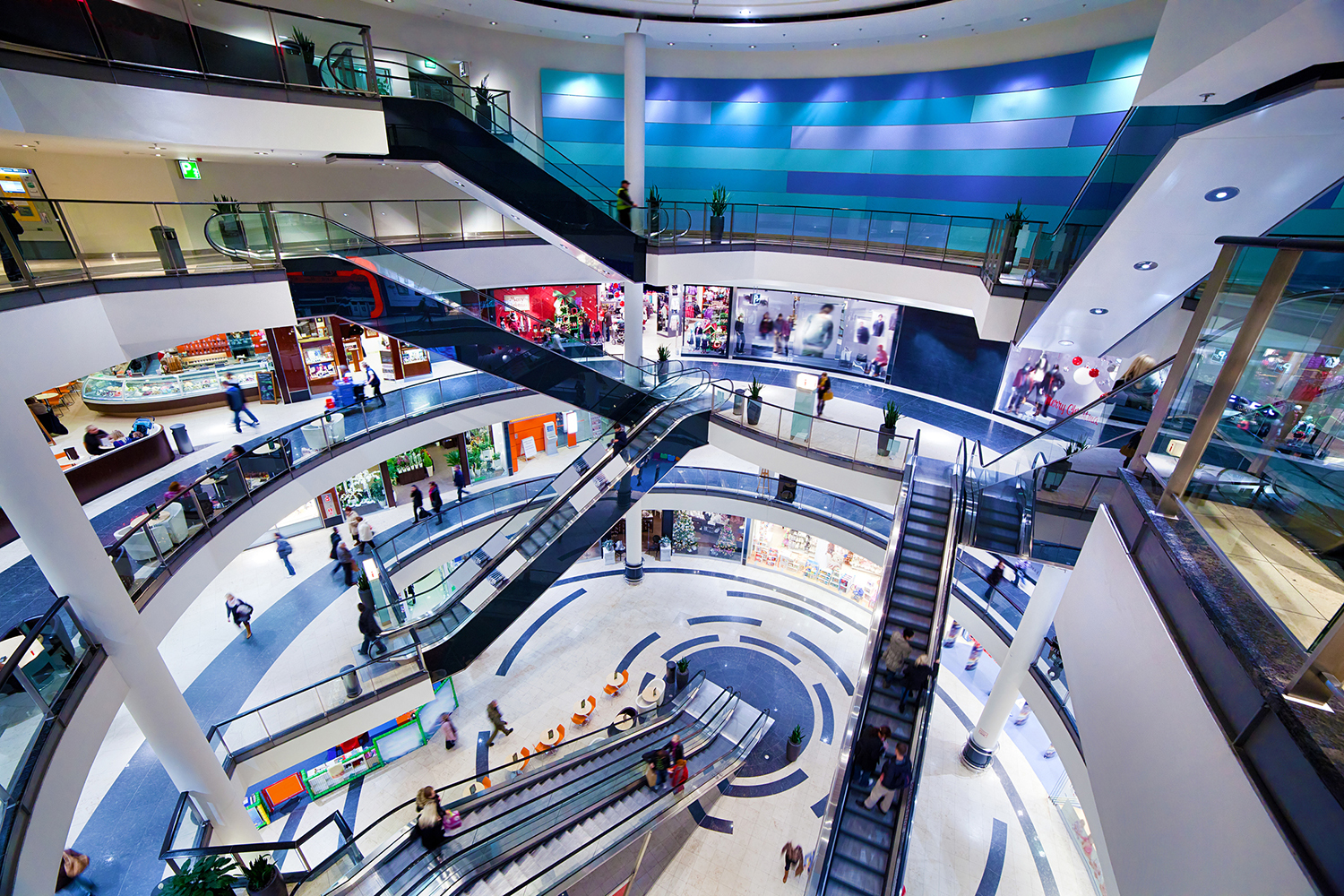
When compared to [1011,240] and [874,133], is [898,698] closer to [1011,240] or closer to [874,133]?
[1011,240]

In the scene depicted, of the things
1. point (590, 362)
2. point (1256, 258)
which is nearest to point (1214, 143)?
point (1256, 258)

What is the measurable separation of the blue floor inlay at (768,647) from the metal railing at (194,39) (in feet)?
41.4

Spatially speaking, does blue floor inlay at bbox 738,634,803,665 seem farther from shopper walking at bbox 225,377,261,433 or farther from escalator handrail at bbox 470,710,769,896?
shopper walking at bbox 225,377,261,433

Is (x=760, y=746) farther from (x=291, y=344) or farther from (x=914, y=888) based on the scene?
(x=291, y=344)

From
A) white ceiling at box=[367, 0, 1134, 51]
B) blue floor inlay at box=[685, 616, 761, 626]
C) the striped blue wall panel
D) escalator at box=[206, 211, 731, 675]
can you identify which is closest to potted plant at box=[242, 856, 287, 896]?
escalator at box=[206, 211, 731, 675]

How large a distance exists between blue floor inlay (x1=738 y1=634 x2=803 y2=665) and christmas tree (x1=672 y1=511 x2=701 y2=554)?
Result: 146 inches

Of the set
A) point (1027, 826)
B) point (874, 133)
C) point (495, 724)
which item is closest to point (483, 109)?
point (874, 133)

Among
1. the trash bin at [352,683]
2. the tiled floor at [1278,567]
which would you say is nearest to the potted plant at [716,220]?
the trash bin at [352,683]

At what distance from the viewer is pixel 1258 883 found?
1.99 meters

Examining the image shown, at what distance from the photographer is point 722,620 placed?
14.0 m

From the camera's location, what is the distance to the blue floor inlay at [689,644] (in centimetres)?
1288

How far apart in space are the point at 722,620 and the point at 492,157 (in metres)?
11.1

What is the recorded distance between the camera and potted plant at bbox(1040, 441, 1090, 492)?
6539 mm

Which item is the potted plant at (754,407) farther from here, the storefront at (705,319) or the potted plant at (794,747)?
the storefront at (705,319)
